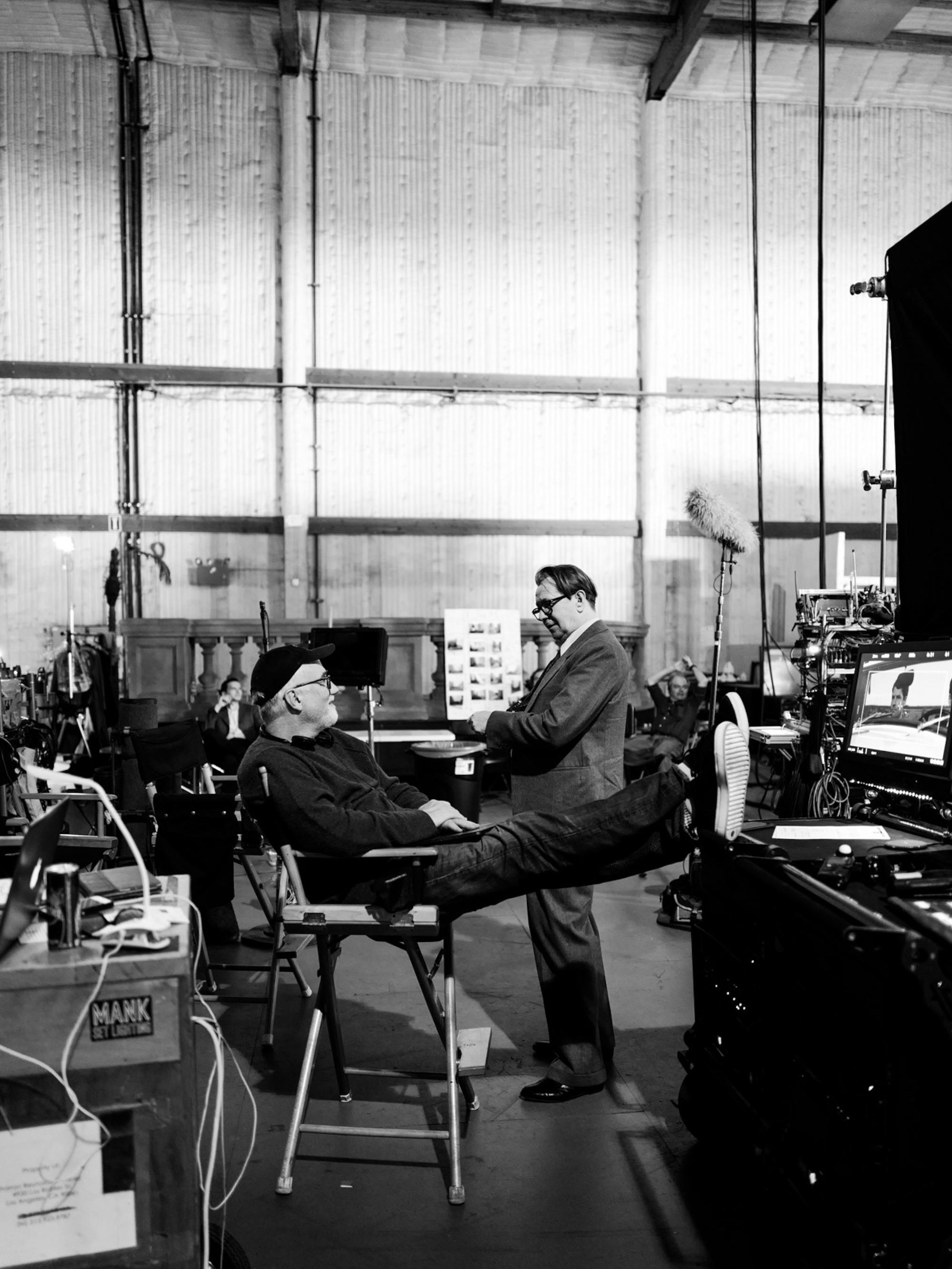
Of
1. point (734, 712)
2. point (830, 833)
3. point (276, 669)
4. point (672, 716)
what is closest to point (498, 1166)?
point (830, 833)

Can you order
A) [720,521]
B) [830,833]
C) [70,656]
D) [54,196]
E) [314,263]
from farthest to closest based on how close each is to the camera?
[314,263] < [54,196] < [70,656] < [720,521] < [830,833]

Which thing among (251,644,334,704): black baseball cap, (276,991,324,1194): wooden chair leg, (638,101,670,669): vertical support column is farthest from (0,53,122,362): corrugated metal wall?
(276,991,324,1194): wooden chair leg

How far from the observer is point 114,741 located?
5.33m

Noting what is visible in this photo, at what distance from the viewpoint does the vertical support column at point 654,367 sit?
34.7 feet

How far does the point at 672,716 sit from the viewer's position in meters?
7.25

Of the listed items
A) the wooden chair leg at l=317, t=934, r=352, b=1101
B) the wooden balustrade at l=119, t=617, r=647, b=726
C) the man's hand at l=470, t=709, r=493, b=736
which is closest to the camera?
the wooden chair leg at l=317, t=934, r=352, b=1101

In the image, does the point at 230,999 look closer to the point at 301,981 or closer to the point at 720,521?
the point at 301,981

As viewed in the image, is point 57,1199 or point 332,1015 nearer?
point 57,1199

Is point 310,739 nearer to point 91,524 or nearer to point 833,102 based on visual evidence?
point 91,524

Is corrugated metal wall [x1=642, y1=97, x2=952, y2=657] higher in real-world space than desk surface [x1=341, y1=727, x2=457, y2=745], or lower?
higher

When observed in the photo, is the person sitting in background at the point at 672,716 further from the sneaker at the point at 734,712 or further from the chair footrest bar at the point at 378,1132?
the chair footrest bar at the point at 378,1132

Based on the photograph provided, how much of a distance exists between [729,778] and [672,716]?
16.8ft

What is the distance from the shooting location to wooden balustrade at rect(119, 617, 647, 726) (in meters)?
8.88

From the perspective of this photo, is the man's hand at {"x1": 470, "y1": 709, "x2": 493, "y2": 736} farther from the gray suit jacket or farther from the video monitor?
the video monitor
